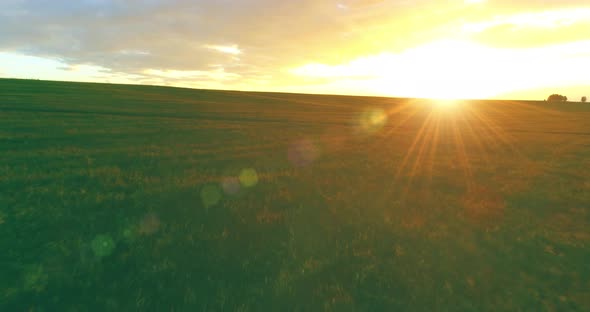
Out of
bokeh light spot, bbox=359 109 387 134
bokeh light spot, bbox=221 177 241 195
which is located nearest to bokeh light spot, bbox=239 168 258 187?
bokeh light spot, bbox=221 177 241 195

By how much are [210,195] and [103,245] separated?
10.6 ft

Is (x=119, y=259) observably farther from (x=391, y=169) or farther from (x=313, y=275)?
(x=391, y=169)

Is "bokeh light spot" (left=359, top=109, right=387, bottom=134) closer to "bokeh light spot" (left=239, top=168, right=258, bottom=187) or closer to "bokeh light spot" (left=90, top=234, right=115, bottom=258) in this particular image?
"bokeh light spot" (left=239, top=168, right=258, bottom=187)

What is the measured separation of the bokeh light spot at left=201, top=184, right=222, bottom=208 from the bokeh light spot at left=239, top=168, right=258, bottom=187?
102 cm

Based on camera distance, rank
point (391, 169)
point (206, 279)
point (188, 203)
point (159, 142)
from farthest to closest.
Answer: point (159, 142), point (391, 169), point (188, 203), point (206, 279)

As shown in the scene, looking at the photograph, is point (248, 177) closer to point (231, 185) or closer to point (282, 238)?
point (231, 185)

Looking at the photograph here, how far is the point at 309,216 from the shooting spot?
6.92 meters

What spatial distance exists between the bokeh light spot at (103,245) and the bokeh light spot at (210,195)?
231 centimetres

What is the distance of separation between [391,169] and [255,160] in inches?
248

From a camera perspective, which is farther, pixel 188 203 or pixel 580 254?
pixel 188 203

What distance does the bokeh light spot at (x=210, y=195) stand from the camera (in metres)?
7.54

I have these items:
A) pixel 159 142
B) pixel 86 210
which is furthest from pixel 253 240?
pixel 159 142

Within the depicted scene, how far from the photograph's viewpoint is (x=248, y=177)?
10367 millimetres

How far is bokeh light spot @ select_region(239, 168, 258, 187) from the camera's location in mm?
9570
